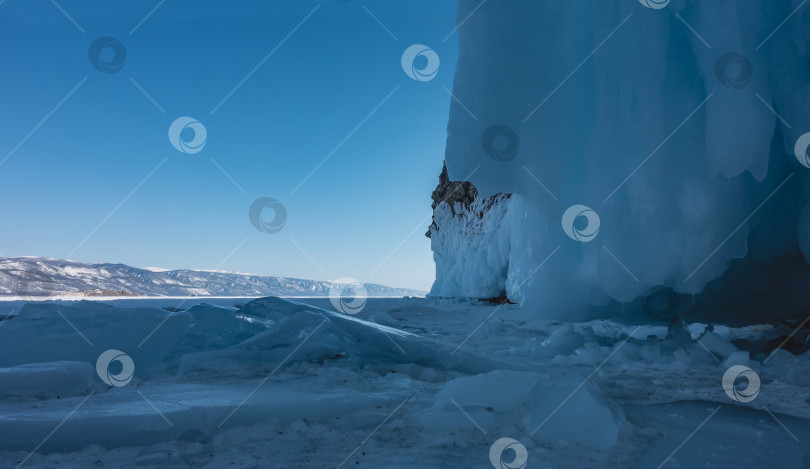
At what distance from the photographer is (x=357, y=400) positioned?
1.81 m

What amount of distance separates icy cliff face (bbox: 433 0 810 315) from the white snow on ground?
1509mm

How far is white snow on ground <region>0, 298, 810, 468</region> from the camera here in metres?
1.30

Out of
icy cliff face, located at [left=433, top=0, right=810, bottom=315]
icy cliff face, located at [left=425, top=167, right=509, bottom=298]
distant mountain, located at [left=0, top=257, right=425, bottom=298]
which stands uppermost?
distant mountain, located at [left=0, top=257, right=425, bottom=298]

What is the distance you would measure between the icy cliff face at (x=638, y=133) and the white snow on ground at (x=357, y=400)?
151 centimetres

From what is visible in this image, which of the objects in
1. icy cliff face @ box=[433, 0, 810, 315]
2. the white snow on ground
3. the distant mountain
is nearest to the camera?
the white snow on ground

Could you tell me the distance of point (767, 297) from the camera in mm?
4766

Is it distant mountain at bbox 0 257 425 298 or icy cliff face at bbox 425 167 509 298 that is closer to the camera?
icy cliff face at bbox 425 167 509 298

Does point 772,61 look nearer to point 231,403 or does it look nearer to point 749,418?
point 749,418

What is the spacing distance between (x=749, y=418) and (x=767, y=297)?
4.15 meters

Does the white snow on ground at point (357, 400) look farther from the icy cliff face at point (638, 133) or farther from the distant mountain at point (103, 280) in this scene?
the distant mountain at point (103, 280)

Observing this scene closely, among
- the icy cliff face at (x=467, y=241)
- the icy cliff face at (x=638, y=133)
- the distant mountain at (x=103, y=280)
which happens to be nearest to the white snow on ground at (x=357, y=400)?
the icy cliff face at (x=638, y=133)

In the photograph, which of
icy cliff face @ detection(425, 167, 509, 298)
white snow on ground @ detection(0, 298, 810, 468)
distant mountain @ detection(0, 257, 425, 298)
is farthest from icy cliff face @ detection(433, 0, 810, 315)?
distant mountain @ detection(0, 257, 425, 298)

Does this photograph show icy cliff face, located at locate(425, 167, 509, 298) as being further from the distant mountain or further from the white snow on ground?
the distant mountain

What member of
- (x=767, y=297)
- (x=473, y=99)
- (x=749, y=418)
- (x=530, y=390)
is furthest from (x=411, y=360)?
(x=767, y=297)
